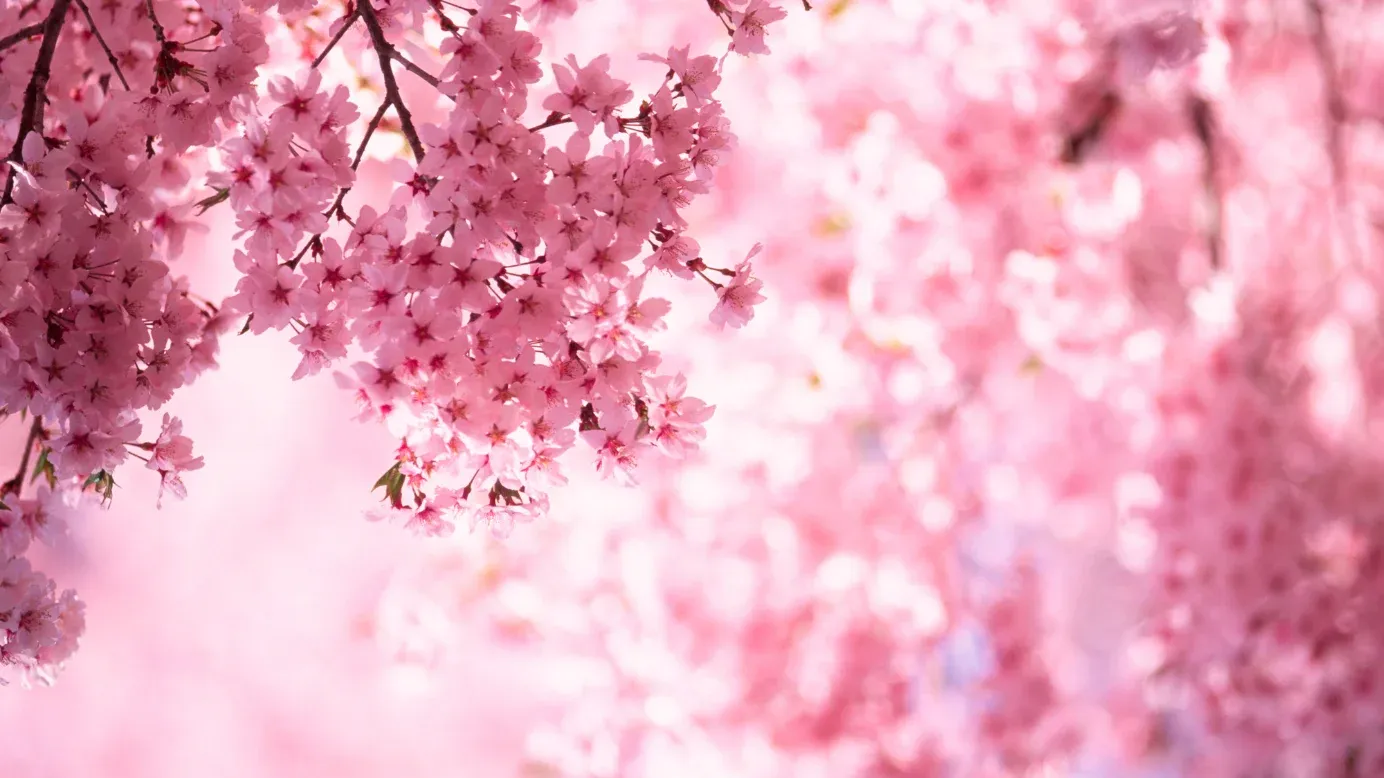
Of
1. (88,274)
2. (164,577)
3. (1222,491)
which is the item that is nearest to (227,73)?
(88,274)

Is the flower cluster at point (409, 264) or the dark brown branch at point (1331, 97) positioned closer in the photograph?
the flower cluster at point (409, 264)

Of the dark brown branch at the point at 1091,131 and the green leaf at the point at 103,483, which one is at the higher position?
the dark brown branch at the point at 1091,131

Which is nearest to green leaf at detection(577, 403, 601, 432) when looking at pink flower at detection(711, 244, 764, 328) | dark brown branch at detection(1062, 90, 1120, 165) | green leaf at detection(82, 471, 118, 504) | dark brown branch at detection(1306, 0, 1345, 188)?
pink flower at detection(711, 244, 764, 328)

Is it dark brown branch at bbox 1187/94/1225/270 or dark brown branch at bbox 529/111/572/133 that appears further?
dark brown branch at bbox 1187/94/1225/270

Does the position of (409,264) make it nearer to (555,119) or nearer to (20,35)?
(555,119)

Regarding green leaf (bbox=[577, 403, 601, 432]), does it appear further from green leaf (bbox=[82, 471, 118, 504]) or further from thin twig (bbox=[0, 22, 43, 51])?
thin twig (bbox=[0, 22, 43, 51])

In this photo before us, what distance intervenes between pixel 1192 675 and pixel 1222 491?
395 millimetres

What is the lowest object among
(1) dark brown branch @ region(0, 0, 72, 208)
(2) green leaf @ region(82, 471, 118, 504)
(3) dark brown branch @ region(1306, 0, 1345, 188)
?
(2) green leaf @ region(82, 471, 118, 504)

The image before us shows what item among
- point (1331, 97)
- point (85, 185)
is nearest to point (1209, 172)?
point (1331, 97)

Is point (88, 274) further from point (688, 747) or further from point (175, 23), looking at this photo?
point (688, 747)

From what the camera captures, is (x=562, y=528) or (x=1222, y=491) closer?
(x=1222, y=491)

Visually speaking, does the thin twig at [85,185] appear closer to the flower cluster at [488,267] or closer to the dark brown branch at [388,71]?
the flower cluster at [488,267]

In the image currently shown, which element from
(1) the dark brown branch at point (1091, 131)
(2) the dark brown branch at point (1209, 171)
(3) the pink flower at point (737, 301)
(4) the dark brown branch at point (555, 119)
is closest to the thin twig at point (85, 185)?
(4) the dark brown branch at point (555, 119)

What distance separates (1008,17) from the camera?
5.75 feet
